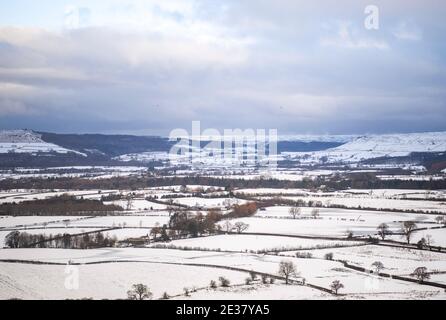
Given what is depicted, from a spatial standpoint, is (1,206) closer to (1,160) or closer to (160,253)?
(160,253)

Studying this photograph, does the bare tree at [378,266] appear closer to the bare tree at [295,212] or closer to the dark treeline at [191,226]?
the dark treeline at [191,226]

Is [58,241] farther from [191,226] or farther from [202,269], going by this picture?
[202,269]

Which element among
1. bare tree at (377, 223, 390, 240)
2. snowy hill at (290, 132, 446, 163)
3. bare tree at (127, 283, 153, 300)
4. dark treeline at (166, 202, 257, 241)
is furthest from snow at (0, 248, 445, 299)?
snowy hill at (290, 132, 446, 163)
